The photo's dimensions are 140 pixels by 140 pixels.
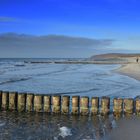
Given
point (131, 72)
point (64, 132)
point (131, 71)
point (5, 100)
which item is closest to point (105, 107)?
point (64, 132)

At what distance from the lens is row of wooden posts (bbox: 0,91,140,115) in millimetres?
15041

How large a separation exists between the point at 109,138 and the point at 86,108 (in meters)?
4.22

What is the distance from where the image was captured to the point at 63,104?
1532 centimetres

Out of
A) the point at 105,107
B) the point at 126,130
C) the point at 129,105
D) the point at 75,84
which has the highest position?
the point at 129,105

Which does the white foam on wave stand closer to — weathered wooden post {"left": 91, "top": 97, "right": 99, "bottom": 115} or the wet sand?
the wet sand

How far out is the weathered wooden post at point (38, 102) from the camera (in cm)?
1541

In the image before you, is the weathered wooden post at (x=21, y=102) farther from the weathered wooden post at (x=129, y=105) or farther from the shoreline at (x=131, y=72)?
the shoreline at (x=131, y=72)

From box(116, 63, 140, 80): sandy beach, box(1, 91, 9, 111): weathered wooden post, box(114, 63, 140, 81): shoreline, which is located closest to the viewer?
box(1, 91, 9, 111): weathered wooden post

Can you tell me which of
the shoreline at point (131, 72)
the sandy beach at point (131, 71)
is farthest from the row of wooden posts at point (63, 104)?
the sandy beach at point (131, 71)

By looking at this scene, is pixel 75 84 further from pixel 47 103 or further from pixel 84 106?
pixel 84 106

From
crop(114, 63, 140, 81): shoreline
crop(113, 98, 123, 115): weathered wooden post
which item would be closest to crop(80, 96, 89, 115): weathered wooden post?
crop(113, 98, 123, 115): weathered wooden post

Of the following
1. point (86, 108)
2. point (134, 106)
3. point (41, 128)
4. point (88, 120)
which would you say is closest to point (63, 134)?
point (41, 128)

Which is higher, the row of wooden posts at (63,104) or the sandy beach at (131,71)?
the row of wooden posts at (63,104)

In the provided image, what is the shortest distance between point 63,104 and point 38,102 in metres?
1.16
